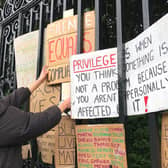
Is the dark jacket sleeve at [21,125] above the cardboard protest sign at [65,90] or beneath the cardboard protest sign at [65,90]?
beneath

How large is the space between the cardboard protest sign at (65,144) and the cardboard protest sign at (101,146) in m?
0.13

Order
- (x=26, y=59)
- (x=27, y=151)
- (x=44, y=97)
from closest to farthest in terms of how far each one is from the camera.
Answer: (x=44, y=97) < (x=27, y=151) < (x=26, y=59)

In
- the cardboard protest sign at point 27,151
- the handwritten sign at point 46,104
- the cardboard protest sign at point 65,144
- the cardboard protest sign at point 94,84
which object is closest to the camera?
the cardboard protest sign at point 94,84

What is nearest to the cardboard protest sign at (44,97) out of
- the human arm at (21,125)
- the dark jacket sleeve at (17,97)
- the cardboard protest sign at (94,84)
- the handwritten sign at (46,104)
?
the handwritten sign at (46,104)

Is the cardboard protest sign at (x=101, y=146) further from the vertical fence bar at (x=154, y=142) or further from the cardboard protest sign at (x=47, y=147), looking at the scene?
the cardboard protest sign at (x=47, y=147)

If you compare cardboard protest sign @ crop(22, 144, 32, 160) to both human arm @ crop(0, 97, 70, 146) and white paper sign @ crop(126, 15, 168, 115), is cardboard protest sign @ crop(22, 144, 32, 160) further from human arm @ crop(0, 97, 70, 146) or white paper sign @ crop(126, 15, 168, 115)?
white paper sign @ crop(126, 15, 168, 115)

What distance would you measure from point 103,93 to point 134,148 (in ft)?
2.70

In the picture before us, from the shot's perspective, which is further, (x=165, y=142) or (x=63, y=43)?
(x=63, y=43)

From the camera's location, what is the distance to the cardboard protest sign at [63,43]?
95.8 inches

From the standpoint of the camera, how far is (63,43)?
2.59 m

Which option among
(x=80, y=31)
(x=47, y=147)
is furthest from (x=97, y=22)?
(x=47, y=147)

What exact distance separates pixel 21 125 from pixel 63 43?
978 millimetres

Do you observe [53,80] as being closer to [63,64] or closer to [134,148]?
[63,64]

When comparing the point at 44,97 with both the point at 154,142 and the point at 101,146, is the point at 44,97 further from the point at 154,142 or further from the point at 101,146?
the point at 154,142
